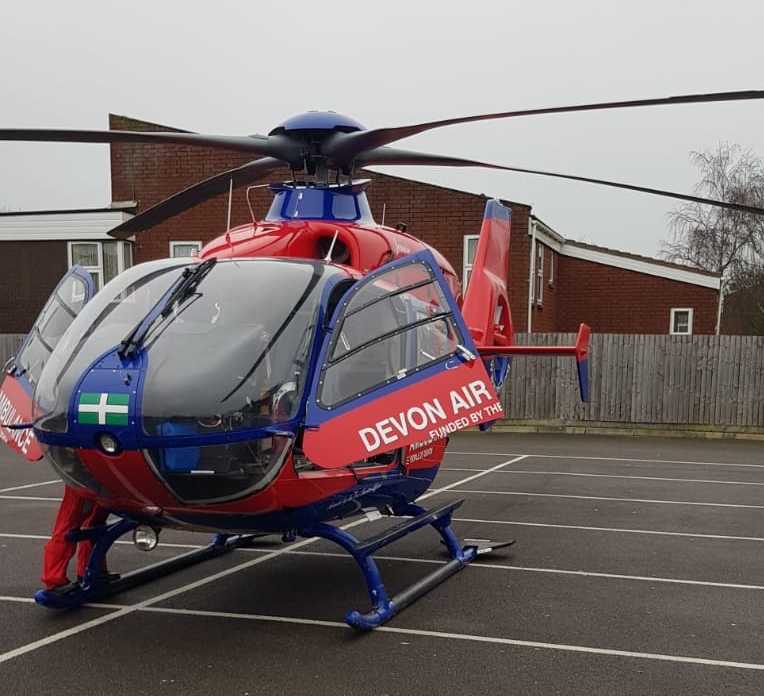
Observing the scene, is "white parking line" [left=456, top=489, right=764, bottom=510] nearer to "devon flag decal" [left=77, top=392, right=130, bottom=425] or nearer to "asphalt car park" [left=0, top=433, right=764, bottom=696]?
"asphalt car park" [left=0, top=433, right=764, bottom=696]

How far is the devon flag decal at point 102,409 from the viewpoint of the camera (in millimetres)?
4469

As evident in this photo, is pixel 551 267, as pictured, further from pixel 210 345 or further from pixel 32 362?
Answer: pixel 210 345

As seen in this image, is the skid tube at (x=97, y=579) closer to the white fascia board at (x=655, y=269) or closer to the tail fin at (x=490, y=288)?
the tail fin at (x=490, y=288)

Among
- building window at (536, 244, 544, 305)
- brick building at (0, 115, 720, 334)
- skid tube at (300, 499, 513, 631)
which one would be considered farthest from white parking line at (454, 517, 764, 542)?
building window at (536, 244, 544, 305)

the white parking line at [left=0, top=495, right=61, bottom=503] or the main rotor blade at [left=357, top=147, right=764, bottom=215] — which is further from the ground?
the main rotor blade at [left=357, top=147, right=764, bottom=215]

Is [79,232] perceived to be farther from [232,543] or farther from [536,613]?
[536,613]

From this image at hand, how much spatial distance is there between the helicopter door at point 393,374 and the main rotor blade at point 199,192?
241cm

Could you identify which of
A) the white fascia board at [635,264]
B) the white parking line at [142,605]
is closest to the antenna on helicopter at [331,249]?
the white parking line at [142,605]

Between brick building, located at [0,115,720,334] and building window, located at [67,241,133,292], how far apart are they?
0.03 metres

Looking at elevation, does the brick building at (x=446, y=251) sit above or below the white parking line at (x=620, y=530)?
above

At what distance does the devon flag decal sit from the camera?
4.47 m

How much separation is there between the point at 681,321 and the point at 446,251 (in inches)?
281

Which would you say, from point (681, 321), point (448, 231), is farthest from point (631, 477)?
point (681, 321)

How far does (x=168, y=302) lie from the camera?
5.04 meters
